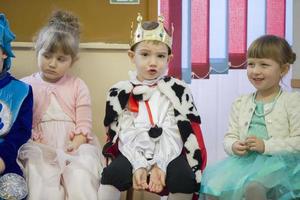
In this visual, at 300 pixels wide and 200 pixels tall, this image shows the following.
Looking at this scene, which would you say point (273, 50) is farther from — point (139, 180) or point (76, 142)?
point (76, 142)

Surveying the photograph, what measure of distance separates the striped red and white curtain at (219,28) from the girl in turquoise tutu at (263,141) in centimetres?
48

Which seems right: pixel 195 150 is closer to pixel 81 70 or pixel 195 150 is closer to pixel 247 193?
pixel 247 193

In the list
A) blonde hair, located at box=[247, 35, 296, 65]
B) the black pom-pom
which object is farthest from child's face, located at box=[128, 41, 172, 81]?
blonde hair, located at box=[247, 35, 296, 65]

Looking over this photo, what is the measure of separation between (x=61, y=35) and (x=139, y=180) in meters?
0.65

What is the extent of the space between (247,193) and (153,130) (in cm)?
38

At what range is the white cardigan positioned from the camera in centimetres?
148

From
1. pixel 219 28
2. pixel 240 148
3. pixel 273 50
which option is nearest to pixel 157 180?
pixel 240 148

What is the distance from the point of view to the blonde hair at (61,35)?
5.64 ft

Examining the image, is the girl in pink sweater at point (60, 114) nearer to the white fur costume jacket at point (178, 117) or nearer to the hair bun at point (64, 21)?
the hair bun at point (64, 21)

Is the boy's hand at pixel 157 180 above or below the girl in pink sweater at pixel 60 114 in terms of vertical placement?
below

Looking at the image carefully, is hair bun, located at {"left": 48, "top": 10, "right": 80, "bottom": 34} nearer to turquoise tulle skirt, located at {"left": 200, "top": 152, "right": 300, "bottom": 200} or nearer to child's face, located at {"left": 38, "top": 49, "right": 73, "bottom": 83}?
child's face, located at {"left": 38, "top": 49, "right": 73, "bottom": 83}

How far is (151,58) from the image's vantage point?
1624 millimetres

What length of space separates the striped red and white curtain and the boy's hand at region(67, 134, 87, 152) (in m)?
0.58

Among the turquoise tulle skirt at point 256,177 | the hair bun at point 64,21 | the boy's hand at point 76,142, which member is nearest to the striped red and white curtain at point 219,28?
the hair bun at point 64,21
